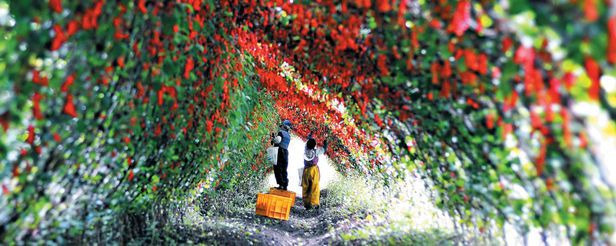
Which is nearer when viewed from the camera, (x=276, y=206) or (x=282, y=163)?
(x=276, y=206)

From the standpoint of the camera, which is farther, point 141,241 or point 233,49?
point 233,49

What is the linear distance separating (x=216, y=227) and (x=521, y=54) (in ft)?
15.8

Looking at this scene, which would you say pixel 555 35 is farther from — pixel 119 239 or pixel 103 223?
pixel 119 239

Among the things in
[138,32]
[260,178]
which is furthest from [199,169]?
[260,178]

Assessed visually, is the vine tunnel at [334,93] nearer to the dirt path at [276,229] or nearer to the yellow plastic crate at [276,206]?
the dirt path at [276,229]

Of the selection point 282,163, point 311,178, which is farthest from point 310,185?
point 282,163

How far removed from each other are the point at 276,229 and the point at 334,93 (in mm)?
2961

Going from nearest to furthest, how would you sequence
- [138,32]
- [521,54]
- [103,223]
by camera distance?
[521,54]
[138,32]
[103,223]

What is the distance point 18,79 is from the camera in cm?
249

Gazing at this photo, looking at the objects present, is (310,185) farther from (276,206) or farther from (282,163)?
(276,206)

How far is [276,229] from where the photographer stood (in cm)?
785

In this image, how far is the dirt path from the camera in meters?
5.86

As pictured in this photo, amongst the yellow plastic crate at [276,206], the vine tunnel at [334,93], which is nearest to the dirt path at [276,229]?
the yellow plastic crate at [276,206]

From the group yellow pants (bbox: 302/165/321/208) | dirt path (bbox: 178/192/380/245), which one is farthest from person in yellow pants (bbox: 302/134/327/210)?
dirt path (bbox: 178/192/380/245)
